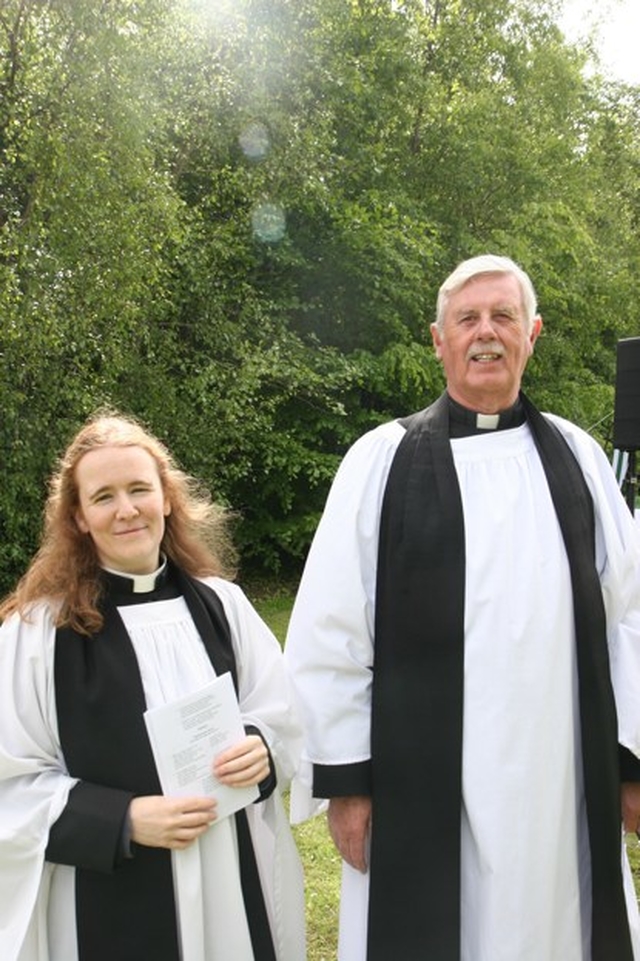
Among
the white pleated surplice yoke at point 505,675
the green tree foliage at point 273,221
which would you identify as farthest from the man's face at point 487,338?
the green tree foliage at point 273,221

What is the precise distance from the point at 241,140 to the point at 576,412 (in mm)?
6996

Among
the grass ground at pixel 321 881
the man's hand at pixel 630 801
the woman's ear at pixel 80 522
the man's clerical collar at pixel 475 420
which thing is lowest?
the grass ground at pixel 321 881

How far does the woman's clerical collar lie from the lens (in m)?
2.14

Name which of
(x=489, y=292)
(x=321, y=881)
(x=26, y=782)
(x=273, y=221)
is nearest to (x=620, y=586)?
(x=489, y=292)

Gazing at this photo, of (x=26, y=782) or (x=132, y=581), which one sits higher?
(x=132, y=581)

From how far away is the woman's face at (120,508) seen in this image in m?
2.10

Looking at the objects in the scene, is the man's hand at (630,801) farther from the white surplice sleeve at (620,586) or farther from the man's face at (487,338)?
the man's face at (487,338)

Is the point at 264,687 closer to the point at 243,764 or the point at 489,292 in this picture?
the point at 243,764

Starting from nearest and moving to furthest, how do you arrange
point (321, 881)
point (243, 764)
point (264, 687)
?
point (243, 764) < point (264, 687) < point (321, 881)

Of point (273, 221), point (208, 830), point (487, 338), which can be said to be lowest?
point (208, 830)

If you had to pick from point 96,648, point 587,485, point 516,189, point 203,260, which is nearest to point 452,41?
point 516,189

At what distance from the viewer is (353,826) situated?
239 centimetres

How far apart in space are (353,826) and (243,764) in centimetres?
51

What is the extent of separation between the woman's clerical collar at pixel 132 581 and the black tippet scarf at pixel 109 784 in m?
0.10
